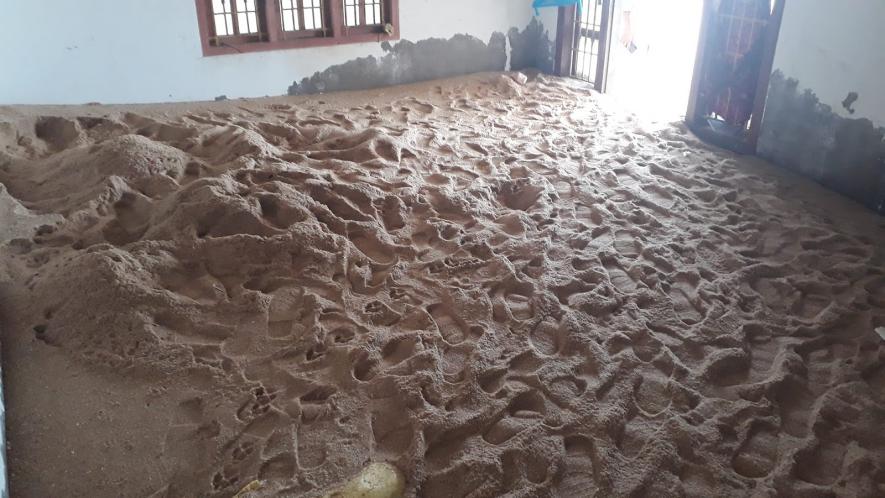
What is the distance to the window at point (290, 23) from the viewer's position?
18.5 feet

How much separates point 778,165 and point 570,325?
285 cm

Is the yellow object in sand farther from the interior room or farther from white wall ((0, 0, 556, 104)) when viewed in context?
white wall ((0, 0, 556, 104))

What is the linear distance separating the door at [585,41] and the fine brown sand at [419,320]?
7.45ft

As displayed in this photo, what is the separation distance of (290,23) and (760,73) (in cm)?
403

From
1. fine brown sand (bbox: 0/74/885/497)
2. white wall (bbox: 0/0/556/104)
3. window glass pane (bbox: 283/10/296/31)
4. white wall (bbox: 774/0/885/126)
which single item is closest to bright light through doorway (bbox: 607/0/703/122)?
white wall (bbox: 774/0/885/126)

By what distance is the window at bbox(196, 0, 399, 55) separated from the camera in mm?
5633

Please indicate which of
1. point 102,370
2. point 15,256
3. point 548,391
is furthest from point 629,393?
point 15,256

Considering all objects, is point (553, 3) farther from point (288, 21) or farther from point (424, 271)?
point (424, 271)

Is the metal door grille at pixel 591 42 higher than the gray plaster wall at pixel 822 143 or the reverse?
higher

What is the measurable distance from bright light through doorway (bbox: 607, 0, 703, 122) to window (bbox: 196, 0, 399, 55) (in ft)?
7.40

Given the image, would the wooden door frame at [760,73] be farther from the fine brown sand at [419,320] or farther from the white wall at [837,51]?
the fine brown sand at [419,320]

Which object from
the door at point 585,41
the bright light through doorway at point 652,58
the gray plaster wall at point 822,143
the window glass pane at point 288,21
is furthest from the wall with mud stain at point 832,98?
the window glass pane at point 288,21

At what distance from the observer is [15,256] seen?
3.06 m

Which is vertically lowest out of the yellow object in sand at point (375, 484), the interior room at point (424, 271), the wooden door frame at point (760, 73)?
the yellow object in sand at point (375, 484)
